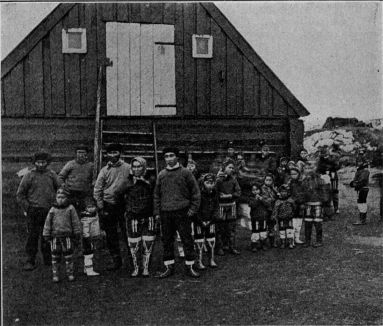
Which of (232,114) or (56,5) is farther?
(232,114)

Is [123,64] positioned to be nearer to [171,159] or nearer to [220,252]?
[171,159]

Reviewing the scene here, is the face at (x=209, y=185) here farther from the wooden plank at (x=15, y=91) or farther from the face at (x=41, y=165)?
the wooden plank at (x=15, y=91)

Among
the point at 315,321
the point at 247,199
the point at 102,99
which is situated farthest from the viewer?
the point at 102,99

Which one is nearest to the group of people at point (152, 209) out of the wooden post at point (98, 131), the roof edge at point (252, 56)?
the wooden post at point (98, 131)

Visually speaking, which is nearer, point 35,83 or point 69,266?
point 69,266

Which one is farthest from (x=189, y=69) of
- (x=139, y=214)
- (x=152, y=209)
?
(x=139, y=214)

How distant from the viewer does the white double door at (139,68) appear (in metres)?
6.80

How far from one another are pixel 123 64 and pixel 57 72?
40.9 inches

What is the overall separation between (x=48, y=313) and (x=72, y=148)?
9.13 feet

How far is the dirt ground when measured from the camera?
437cm

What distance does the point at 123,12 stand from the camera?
6676mm

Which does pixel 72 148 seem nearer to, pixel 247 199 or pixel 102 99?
pixel 102 99

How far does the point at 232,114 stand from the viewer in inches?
285

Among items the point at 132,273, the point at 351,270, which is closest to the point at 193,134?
the point at 132,273
